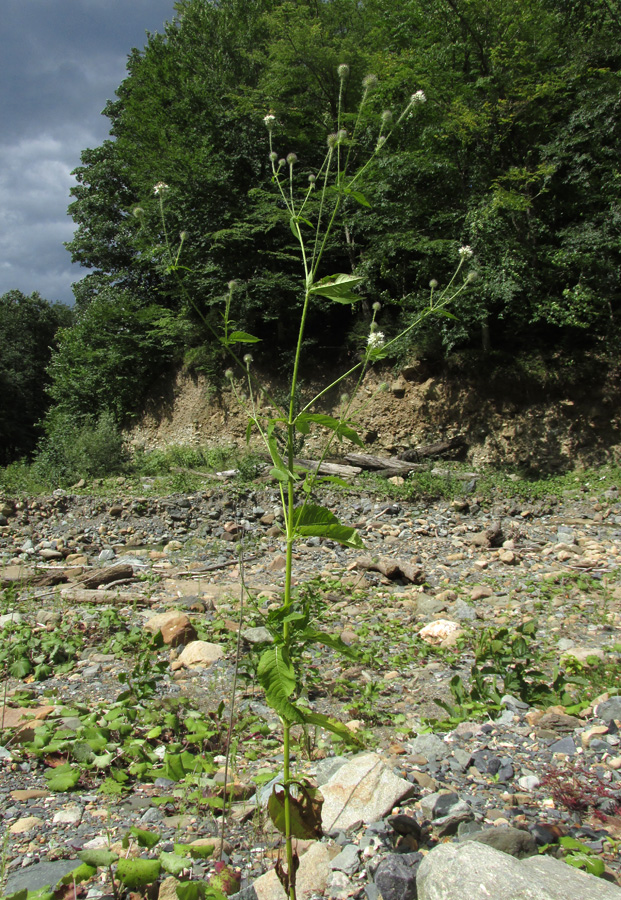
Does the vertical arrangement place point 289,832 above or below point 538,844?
above

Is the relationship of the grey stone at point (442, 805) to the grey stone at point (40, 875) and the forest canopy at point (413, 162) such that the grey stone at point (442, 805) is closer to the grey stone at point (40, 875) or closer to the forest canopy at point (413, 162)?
the grey stone at point (40, 875)

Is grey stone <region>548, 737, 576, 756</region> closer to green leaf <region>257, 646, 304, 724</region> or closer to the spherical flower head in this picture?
Answer: green leaf <region>257, 646, 304, 724</region>

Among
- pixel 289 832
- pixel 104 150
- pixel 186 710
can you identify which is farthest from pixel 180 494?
pixel 104 150

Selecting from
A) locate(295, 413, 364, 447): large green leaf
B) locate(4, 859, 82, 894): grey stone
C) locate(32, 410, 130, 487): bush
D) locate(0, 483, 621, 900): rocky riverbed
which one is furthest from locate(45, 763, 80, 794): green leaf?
locate(32, 410, 130, 487): bush

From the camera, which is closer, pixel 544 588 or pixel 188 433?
pixel 544 588

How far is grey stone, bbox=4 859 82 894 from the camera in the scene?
4.60ft

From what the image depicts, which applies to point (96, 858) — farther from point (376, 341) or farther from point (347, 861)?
point (376, 341)

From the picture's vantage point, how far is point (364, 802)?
1.83 m

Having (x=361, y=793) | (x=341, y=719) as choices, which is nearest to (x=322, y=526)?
(x=361, y=793)

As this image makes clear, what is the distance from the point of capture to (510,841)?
1.56 metres

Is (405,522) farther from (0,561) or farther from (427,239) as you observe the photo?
(427,239)

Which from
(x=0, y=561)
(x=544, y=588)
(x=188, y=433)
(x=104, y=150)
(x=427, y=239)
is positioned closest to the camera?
(x=544, y=588)

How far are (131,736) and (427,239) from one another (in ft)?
34.7

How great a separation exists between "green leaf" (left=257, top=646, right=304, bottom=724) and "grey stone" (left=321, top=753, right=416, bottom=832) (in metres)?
1.02
